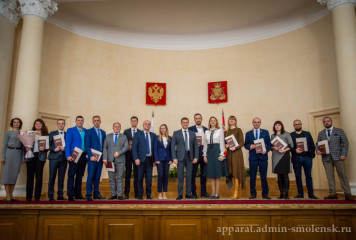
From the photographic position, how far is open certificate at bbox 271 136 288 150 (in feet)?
17.7

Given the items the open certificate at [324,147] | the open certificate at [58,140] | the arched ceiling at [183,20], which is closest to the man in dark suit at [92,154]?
the open certificate at [58,140]

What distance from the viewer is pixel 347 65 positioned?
20.1 feet

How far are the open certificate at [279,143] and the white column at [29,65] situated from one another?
5190mm

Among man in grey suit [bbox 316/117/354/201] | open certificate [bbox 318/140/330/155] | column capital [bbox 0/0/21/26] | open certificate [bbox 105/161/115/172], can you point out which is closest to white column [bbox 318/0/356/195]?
man in grey suit [bbox 316/117/354/201]

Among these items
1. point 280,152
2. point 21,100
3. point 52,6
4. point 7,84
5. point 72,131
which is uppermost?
point 52,6

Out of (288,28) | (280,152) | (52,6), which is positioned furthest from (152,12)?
(280,152)

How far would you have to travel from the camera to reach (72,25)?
8.60 meters

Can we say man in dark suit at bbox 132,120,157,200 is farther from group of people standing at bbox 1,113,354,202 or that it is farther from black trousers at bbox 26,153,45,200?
black trousers at bbox 26,153,45,200

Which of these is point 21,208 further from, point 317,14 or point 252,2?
point 317,14

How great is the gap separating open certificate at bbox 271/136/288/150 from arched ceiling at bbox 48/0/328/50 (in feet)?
14.2

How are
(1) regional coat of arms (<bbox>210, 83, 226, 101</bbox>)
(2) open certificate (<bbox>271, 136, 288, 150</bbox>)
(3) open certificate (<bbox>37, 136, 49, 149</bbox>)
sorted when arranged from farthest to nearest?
(1) regional coat of arms (<bbox>210, 83, 226, 101</bbox>), (2) open certificate (<bbox>271, 136, 288, 150</bbox>), (3) open certificate (<bbox>37, 136, 49, 149</bbox>)

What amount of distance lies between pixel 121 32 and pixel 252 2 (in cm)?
413

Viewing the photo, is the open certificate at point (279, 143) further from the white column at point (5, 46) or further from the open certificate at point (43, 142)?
the white column at point (5, 46)

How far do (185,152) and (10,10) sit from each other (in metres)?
5.59
